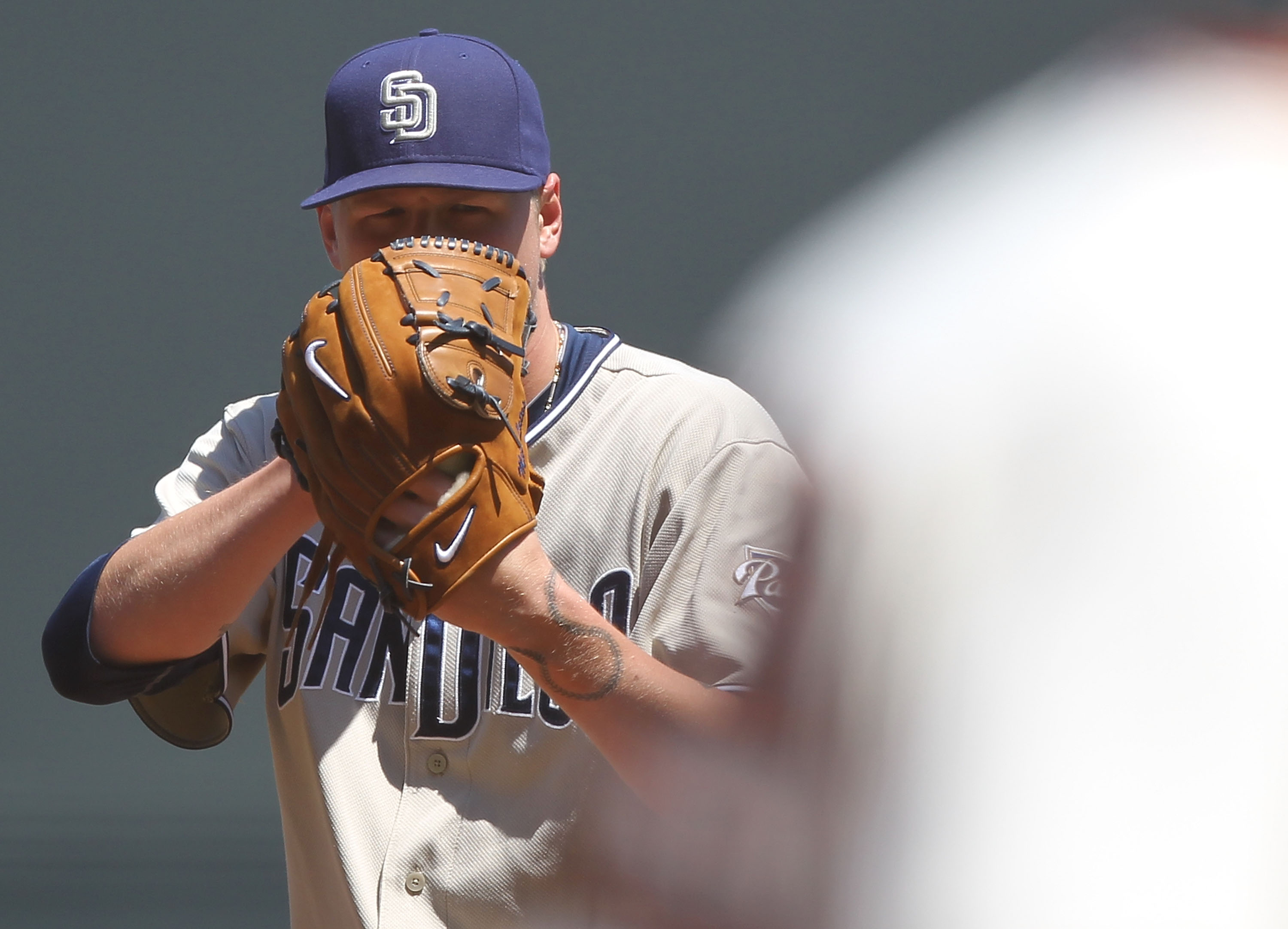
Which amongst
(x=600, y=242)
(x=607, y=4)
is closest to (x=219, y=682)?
(x=600, y=242)

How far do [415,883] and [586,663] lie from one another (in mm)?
334

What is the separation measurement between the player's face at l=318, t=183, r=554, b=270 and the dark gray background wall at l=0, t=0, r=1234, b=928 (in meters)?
1.80

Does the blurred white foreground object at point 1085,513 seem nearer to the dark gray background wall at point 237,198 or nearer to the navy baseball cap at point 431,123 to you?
the navy baseball cap at point 431,123

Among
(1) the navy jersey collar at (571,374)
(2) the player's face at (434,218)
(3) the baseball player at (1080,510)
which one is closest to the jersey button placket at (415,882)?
(1) the navy jersey collar at (571,374)

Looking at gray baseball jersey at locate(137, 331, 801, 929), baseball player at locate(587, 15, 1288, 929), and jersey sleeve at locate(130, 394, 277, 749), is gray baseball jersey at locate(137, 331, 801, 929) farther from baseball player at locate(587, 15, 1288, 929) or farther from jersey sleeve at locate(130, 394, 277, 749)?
baseball player at locate(587, 15, 1288, 929)

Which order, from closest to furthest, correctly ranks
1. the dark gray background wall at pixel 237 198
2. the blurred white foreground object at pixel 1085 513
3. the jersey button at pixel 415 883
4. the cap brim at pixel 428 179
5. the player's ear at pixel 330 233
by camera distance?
the blurred white foreground object at pixel 1085 513 → the jersey button at pixel 415 883 → the cap brim at pixel 428 179 → the player's ear at pixel 330 233 → the dark gray background wall at pixel 237 198

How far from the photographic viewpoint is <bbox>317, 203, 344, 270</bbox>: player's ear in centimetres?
159

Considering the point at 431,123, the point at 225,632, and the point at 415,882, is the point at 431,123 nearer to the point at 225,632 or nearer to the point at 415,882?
the point at 225,632

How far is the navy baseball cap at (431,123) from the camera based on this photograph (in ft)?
4.91

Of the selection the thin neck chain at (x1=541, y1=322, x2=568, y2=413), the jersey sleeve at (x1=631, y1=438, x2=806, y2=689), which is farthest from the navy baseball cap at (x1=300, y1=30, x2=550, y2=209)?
the jersey sleeve at (x1=631, y1=438, x2=806, y2=689)

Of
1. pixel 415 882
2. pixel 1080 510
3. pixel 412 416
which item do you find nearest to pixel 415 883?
pixel 415 882

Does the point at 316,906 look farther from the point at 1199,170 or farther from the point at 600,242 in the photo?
the point at 600,242

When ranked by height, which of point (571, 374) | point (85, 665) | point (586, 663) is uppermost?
point (571, 374)

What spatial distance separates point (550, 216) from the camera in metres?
1.66
